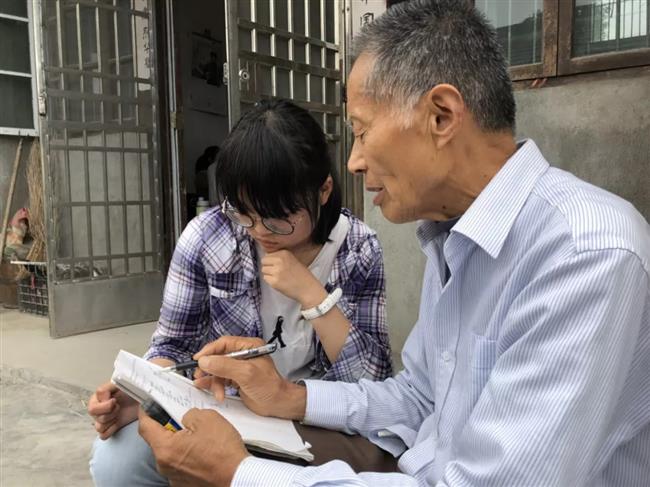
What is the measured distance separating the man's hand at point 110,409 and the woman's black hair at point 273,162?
456 mm

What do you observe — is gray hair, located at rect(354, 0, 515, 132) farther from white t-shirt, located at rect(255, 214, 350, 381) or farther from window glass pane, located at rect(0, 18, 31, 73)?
window glass pane, located at rect(0, 18, 31, 73)

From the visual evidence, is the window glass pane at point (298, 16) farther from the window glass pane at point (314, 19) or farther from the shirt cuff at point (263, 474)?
the shirt cuff at point (263, 474)

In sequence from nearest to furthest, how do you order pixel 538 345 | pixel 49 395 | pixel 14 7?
pixel 538 345, pixel 49 395, pixel 14 7

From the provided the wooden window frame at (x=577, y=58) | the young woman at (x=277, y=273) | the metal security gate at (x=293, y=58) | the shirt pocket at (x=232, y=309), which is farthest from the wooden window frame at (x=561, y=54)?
the shirt pocket at (x=232, y=309)

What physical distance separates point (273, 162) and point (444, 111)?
0.51m

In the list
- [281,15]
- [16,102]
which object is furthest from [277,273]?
[16,102]

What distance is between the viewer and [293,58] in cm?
336

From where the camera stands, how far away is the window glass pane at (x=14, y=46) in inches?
184

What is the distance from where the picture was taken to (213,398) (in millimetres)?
1105

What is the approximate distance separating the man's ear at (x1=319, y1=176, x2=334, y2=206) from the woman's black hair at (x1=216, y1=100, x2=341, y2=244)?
3 cm

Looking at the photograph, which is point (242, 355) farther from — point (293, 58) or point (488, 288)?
point (293, 58)

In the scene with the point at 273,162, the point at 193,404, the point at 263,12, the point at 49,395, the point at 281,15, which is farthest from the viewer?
the point at 281,15

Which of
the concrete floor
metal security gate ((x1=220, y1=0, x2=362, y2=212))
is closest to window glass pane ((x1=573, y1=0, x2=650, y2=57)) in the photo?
metal security gate ((x1=220, y1=0, x2=362, y2=212))

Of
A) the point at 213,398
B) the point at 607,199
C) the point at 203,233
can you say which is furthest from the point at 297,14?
the point at 607,199
